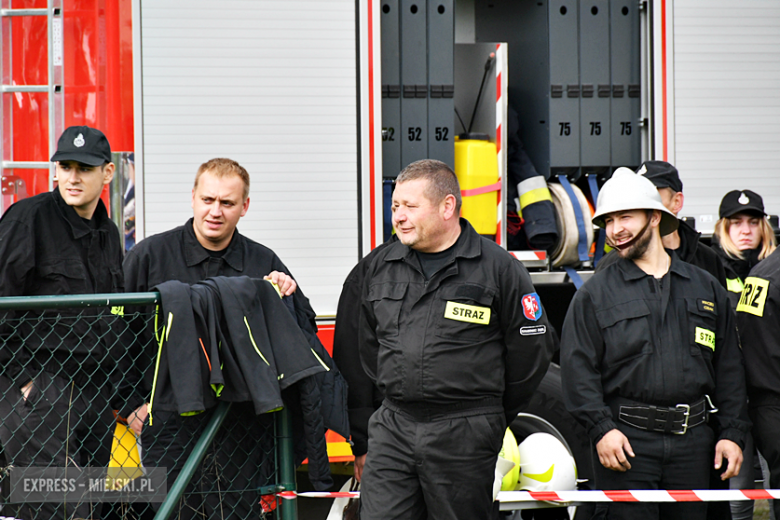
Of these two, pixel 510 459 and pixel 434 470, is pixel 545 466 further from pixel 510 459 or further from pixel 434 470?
pixel 434 470

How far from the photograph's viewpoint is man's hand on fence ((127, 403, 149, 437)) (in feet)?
9.34

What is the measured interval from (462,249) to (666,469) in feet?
3.65

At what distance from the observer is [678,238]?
142 inches

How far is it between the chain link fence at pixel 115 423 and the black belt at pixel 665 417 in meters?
1.29

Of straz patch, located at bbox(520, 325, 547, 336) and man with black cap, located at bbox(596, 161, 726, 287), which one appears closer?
straz patch, located at bbox(520, 325, 547, 336)

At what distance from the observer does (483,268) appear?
2.77 metres

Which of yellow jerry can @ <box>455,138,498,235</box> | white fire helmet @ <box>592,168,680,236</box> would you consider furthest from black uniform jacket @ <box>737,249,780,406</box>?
yellow jerry can @ <box>455,138,498,235</box>

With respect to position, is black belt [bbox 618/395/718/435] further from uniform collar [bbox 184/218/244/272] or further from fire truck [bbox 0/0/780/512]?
uniform collar [bbox 184/218/244/272]

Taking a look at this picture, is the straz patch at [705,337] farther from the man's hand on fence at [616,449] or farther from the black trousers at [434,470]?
the black trousers at [434,470]

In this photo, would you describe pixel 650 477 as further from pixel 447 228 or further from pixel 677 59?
pixel 677 59

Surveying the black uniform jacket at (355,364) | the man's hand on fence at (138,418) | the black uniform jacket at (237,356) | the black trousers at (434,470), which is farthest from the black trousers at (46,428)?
the black trousers at (434,470)

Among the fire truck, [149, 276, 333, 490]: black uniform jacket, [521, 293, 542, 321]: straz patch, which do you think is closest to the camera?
[149, 276, 333, 490]: black uniform jacket

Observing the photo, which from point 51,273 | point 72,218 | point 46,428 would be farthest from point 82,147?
point 46,428

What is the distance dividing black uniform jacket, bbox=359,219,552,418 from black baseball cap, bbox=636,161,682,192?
1.29 meters
